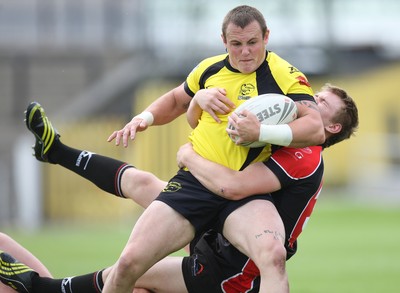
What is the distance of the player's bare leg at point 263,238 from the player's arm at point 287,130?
0.45m

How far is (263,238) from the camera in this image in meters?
6.50

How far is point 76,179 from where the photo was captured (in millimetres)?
21797

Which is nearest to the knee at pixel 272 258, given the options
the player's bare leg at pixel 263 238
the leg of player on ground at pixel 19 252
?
the player's bare leg at pixel 263 238

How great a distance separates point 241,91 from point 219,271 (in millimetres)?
1255

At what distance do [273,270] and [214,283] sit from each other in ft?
2.72

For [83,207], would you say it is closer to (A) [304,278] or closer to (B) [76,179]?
(B) [76,179]

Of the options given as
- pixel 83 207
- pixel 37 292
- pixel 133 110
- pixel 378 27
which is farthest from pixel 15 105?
pixel 37 292

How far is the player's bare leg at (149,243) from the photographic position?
21.9 feet

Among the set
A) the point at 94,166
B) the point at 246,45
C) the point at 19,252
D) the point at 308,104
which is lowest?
the point at 19,252

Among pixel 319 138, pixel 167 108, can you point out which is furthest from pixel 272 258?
pixel 167 108

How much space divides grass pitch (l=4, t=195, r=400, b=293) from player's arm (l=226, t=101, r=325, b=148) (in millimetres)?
4489

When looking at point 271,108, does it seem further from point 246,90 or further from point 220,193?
point 220,193

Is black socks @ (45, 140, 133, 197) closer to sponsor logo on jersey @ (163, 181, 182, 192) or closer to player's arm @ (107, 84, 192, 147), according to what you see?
player's arm @ (107, 84, 192, 147)

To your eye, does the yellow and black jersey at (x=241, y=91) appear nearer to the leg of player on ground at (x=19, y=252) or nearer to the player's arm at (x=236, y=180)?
the player's arm at (x=236, y=180)
